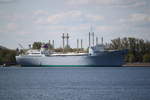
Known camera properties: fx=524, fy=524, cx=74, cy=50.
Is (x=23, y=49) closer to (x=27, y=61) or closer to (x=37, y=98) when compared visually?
(x=27, y=61)

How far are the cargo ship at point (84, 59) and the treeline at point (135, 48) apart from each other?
434 inches

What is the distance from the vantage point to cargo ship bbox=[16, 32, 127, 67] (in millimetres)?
124812

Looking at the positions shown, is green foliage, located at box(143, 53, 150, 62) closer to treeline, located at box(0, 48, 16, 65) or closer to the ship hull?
the ship hull

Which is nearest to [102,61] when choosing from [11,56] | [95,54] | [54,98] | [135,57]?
[95,54]

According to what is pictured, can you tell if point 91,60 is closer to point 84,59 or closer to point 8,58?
point 84,59

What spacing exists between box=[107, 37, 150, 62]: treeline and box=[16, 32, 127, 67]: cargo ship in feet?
36.2

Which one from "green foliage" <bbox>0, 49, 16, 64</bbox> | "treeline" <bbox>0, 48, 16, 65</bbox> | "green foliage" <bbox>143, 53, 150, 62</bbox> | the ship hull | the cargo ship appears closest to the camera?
the ship hull

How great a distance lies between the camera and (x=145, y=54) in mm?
140250

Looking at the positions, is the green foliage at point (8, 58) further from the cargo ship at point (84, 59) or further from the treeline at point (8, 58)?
the cargo ship at point (84, 59)

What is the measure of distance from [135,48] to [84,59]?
24.2m

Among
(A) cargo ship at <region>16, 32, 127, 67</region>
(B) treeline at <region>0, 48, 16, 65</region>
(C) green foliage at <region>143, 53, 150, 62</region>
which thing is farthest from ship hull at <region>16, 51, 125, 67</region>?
(B) treeline at <region>0, 48, 16, 65</region>

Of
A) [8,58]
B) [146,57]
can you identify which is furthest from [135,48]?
[8,58]

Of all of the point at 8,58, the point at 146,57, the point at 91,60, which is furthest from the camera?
the point at 8,58

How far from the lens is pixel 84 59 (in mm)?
125375
